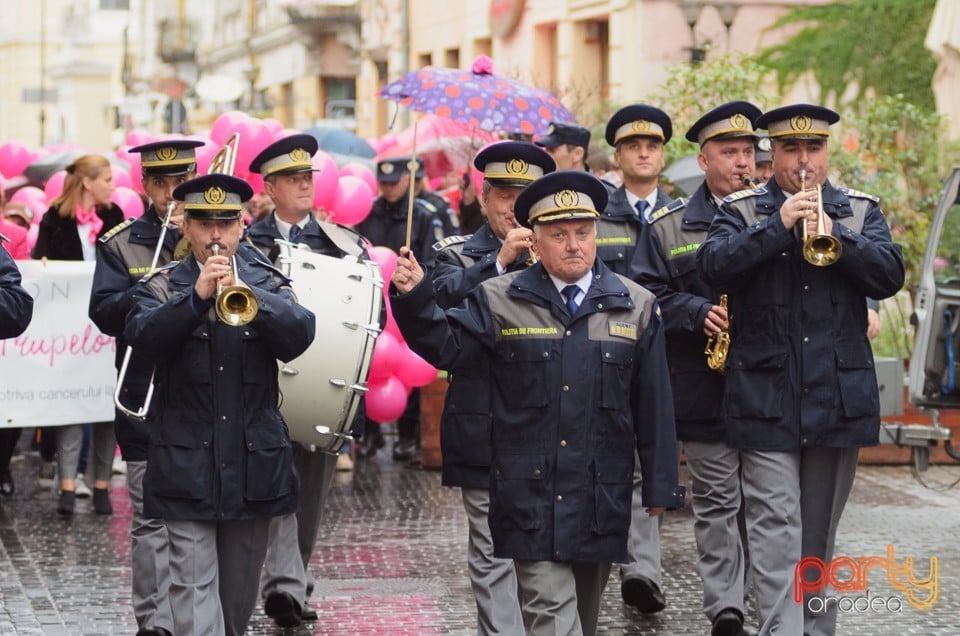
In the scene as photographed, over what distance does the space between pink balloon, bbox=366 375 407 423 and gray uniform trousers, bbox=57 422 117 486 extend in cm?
166

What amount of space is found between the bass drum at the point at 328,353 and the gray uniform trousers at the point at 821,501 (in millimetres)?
1908

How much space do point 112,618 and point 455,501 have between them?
3.92m

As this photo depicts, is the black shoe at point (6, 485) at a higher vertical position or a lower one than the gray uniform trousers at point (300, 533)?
lower

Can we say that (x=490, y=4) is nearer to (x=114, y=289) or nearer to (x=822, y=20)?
(x=822, y=20)

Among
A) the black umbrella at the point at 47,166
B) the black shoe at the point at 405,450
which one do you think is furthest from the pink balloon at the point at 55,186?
the black umbrella at the point at 47,166

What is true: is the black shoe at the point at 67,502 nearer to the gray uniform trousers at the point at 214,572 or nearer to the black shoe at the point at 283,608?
the black shoe at the point at 283,608

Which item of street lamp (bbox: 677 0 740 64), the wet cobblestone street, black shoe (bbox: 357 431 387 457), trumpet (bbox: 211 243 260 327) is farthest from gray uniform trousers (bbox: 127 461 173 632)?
street lamp (bbox: 677 0 740 64)

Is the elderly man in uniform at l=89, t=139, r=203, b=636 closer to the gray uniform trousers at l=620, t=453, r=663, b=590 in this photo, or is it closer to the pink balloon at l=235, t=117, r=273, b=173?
the gray uniform trousers at l=620, t=453, r=663, b=590

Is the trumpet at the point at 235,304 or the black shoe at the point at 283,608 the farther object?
the black shoe at the point at 283,608

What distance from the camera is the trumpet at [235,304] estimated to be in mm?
6816

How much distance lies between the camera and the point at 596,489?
666cm

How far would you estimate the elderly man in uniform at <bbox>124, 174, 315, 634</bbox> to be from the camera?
23.6ft

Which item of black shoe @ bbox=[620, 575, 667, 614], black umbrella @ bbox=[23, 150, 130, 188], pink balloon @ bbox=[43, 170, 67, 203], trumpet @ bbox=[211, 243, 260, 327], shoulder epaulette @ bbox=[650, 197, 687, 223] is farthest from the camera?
black umbrella @ bbox=[23, 150, 130, 188]

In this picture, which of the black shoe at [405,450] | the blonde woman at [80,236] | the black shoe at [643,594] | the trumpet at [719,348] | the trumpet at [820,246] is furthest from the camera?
the black shoe at [405,450]
